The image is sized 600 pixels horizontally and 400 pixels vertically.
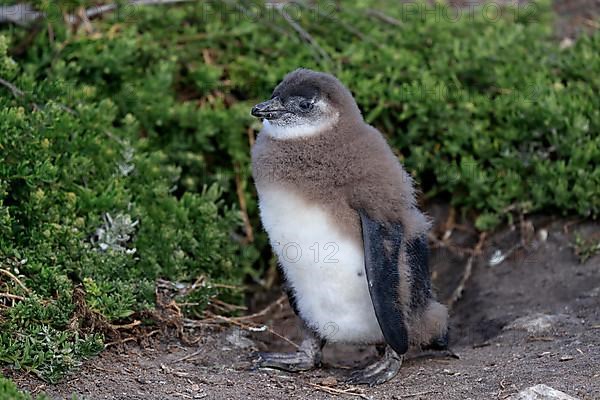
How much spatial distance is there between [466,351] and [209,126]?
81.0 inches

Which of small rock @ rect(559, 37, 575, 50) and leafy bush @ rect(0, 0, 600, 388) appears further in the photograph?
small rock @ rect(559, 37, 575, 50)

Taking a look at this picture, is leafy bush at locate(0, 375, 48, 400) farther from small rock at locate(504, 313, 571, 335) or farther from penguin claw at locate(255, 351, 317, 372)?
small rock at locate(504, 313, 571, 335)

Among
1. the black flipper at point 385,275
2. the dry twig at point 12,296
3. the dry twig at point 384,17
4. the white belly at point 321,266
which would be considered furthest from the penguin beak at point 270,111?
the dry twig at point 384,17

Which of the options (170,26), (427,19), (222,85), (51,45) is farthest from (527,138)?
(51,45)

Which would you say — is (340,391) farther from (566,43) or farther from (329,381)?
(566,43)

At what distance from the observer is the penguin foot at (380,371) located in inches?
147

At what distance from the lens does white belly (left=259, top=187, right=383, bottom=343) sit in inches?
142

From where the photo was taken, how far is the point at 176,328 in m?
4.08

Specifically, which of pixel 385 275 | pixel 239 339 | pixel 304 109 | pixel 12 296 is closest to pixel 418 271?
pixel 385 275

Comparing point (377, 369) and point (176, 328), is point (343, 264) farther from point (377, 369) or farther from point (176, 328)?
point (176, 328)

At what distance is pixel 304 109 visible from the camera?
3.75m

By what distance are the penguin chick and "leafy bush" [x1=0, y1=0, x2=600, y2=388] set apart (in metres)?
0.77

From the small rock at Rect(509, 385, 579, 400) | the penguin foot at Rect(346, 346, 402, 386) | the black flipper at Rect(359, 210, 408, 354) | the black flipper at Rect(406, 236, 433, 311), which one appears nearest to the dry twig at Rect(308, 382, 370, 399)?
the penguin foot at Rect(346, 346, 402, 386)

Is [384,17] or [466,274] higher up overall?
[384,17]
